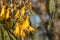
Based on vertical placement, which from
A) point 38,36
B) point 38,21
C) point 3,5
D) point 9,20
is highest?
point 3,5

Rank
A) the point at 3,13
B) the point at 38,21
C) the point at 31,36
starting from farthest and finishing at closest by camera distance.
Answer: the point at 38,21
the point at 31,36
the point at 3,13

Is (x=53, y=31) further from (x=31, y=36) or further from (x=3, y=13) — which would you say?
(x=3, y=13)

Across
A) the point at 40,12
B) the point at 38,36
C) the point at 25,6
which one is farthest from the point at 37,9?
the point at 25,6

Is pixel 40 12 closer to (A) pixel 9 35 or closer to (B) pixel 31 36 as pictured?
(B) pixel 31 36

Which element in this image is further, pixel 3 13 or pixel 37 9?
pixel 37 9

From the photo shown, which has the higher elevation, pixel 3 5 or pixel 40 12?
pixel 3 5

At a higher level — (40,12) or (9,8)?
(9,8)

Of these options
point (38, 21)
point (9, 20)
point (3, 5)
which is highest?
point (3, 5)

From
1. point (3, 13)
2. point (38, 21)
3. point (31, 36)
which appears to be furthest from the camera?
point (38, 21)

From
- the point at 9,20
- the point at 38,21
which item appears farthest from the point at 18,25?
the point at 38,21
